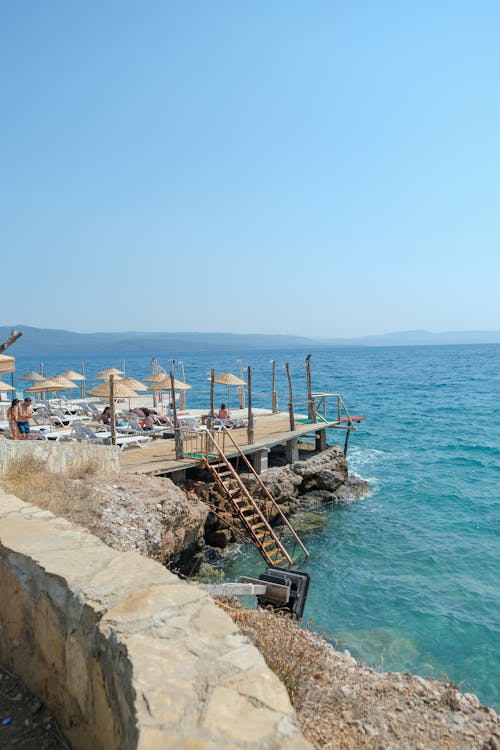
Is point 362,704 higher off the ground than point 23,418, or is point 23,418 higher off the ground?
point 23,418

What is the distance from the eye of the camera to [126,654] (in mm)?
2408

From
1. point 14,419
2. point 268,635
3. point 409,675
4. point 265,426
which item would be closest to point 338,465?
point 265,426

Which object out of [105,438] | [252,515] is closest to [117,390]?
[105,438]

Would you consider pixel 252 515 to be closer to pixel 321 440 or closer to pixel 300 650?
pixel 321 440

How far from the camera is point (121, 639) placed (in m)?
2.52

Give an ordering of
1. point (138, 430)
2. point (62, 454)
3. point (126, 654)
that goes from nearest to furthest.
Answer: point (126, 654), point (62, 454), point (138, 430)

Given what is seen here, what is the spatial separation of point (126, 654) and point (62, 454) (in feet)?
27.4

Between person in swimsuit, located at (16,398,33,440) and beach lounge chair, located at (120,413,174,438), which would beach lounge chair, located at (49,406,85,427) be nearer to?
beach lounge chair, located at (120,413,174,438)

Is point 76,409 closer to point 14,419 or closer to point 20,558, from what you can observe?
point 14,419

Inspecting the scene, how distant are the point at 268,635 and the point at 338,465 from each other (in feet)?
48.2

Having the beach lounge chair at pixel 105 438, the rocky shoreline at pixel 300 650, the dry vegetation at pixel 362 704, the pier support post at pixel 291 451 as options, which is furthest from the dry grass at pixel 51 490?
the pier support post at pixel 291 451

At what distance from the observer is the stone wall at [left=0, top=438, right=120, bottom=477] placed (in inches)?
354

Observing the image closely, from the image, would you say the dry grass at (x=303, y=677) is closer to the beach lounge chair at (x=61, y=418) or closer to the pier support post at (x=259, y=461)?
the pier support post at (x=259, y=461)

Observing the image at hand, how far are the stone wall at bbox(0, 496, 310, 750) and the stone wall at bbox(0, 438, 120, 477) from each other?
548 cm
